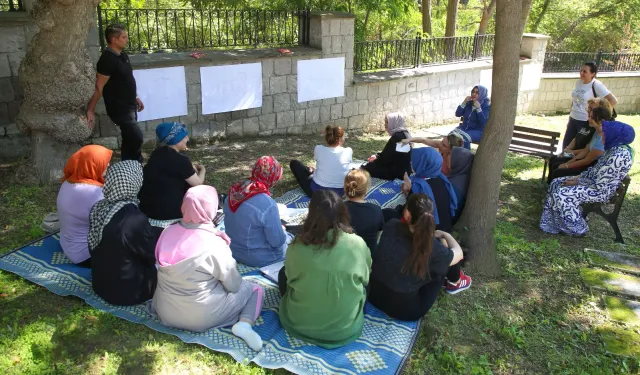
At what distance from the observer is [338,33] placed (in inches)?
358

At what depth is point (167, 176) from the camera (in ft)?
15.9

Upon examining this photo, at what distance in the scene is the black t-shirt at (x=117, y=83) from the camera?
18.5ft

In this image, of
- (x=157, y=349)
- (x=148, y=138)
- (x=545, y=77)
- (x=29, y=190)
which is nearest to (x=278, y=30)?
(x=148, y=138)

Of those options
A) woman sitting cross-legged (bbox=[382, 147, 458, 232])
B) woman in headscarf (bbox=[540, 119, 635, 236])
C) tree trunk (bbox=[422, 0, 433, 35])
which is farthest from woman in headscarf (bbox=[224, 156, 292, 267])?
Result: tree trunk (bbox=[422, 0, 433, 35])

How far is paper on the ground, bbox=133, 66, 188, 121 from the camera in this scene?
23.7 feet

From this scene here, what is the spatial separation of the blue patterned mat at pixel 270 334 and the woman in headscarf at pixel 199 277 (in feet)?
0.30

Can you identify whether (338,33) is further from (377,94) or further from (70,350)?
(70,350)

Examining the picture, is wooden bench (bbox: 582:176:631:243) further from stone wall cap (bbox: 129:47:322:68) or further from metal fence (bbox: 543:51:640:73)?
metal fence (bbox: 543:51:640:73)

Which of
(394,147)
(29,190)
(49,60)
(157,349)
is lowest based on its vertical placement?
(157,349)

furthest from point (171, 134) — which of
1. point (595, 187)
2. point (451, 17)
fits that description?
point (451, 17)

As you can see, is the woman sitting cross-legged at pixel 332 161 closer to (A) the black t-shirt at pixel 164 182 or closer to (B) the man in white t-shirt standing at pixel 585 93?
(A) the black t-shirt at pixel 164 182

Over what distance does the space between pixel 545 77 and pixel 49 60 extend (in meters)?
11.6

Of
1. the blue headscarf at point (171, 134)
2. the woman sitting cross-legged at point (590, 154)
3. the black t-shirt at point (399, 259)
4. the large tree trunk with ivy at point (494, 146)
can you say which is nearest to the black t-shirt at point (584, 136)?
the woman sitting cross-legged at point (590, 154)

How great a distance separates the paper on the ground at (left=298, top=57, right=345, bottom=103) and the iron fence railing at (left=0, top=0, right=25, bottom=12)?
4.05 metres
